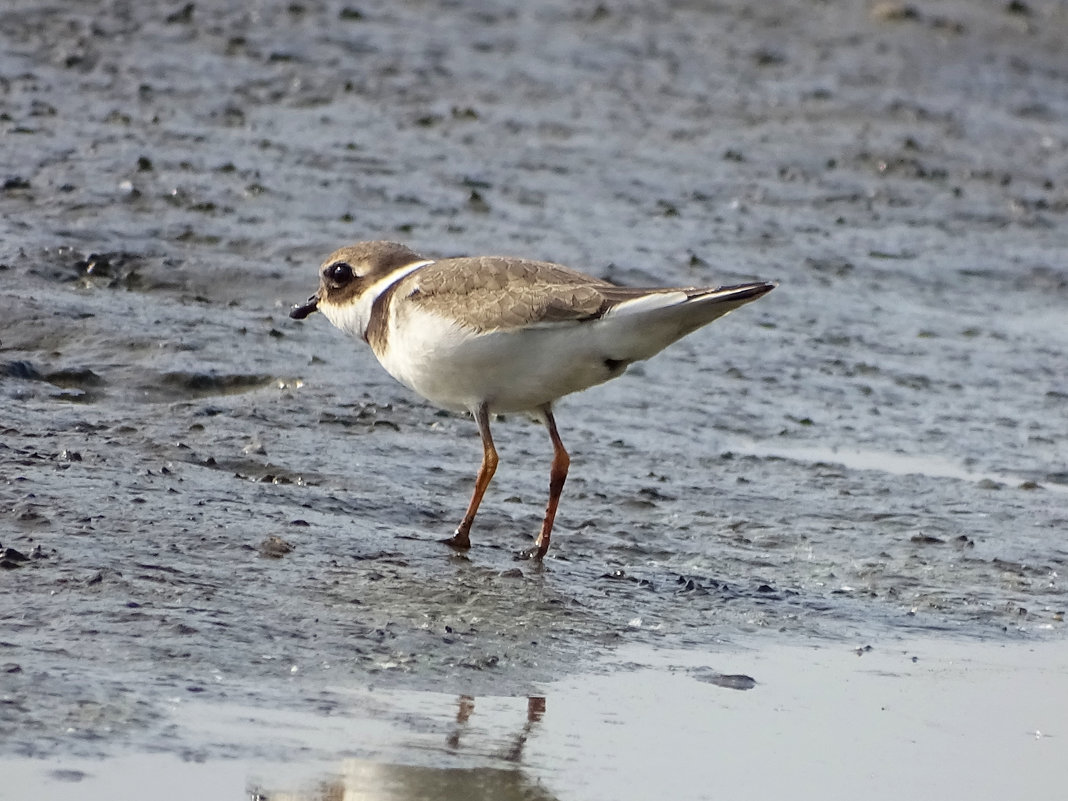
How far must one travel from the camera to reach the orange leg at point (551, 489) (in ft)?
21.6

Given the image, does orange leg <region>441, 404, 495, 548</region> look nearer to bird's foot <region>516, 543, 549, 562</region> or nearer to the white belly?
the white belly

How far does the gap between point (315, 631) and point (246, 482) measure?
5.39 ft

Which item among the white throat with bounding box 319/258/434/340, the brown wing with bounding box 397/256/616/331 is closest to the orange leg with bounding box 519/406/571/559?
the brown wing with bounding box 397/256/616/331

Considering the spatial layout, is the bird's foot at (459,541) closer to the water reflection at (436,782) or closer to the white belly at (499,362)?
the white belly at (499,362)

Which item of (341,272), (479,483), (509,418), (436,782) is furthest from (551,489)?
(436,782)

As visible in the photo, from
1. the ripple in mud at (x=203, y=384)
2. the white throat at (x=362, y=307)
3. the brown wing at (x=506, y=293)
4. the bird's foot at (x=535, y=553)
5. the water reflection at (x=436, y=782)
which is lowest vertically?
the bird's foot at (x=535, y=553)

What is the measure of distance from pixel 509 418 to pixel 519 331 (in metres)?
2.26

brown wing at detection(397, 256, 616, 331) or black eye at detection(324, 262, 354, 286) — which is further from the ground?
brown wing at detection(397, 256, 616, 331)

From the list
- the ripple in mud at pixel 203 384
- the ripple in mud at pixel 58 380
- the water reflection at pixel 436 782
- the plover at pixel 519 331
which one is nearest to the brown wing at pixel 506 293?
the plover at pixel 519 331

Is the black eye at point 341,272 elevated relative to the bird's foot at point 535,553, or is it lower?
elevated

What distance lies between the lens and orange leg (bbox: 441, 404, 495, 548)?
6.59 metres

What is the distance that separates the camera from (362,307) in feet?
23.7

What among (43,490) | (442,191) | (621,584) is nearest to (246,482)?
(43,490)

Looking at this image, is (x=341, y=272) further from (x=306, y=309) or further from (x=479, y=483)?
(x=479, y=483)
